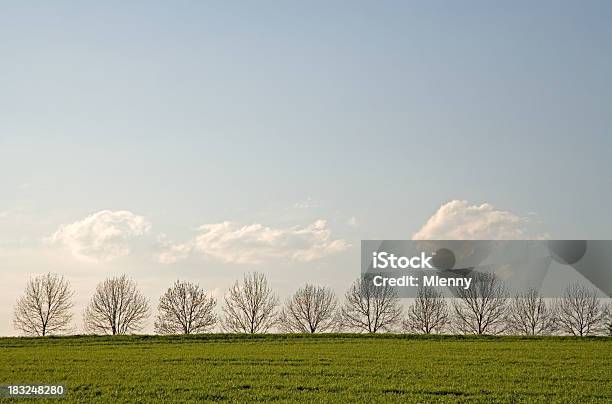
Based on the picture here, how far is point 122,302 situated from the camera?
8294 centimetres

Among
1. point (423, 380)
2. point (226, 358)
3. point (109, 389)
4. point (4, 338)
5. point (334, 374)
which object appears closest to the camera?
point (109, 389)

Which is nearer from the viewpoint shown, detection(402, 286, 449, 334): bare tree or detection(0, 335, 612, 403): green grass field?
detection(0, 335, 612, 403): green grass field

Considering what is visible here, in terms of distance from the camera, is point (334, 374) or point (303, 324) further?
point (303, 324)

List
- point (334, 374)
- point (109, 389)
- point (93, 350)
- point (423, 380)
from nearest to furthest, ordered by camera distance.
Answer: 1. point (109, 389)
2. point (423, 380)
3. point (334, 374)
4. point (93, 350)

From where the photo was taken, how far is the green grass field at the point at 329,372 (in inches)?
1009

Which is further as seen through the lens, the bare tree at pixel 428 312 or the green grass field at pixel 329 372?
the bare tree at pixel 428 312

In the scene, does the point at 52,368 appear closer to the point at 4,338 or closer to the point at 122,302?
the point at 4,338

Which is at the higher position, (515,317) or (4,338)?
(515,317)

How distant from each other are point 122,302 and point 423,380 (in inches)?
2401

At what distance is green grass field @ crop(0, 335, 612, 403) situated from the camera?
1009 inches

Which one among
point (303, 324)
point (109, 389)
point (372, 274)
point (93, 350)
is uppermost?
point (372, 274)

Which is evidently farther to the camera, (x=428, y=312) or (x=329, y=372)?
(x=428, y=312)

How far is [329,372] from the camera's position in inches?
1235

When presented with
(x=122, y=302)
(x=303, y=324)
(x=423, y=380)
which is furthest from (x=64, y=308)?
(x=423, y=380)
